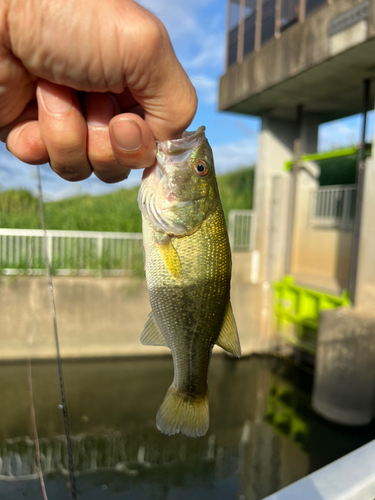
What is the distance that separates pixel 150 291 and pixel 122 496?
376 centimetres

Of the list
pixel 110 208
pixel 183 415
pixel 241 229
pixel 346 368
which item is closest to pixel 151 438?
pixel 346 368

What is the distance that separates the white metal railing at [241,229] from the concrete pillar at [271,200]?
195 mm

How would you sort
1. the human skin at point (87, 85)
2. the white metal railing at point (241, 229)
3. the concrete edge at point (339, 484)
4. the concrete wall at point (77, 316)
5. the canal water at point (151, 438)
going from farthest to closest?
1. the white metal railing at point (241, 229)
2. the concrete wall at point (77, 316)
3. the canal water at point (151, 438)
4. the concrete edge at point (339, 484)
5. the human skin at point (87, 85)

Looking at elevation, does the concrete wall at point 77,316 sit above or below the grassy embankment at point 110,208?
below

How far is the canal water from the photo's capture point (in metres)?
4.17

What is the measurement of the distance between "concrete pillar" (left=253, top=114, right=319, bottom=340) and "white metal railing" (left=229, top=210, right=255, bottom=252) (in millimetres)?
195

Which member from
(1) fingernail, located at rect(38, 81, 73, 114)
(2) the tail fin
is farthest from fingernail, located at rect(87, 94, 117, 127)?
(2) the tail fin

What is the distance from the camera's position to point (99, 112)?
4.09 feet

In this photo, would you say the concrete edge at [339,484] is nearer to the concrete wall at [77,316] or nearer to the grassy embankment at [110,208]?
the grassy embankment at [110,208]

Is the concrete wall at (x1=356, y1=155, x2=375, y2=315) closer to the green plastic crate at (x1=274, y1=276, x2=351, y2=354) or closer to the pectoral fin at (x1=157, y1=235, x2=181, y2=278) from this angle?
the green plastic crate at (x1=274, y1=276, x2=351, y2=354)

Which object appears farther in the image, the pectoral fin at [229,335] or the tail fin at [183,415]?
the pectoral fin at [229,335]

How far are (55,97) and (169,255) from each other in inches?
25.0

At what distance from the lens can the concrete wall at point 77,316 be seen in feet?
21.7

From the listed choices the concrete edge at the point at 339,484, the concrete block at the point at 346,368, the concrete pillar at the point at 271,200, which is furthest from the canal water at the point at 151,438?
the concrete edge at the point at 339,484
